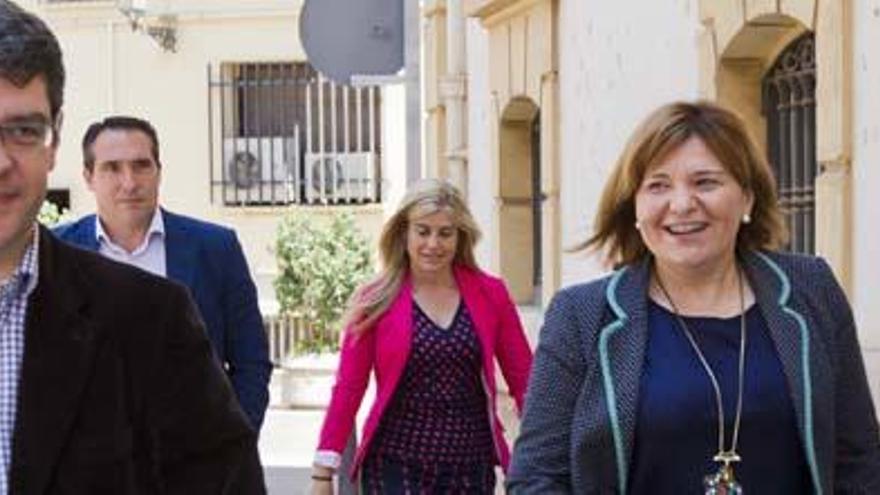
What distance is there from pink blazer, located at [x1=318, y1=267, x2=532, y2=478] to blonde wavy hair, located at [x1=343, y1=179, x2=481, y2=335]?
7cm

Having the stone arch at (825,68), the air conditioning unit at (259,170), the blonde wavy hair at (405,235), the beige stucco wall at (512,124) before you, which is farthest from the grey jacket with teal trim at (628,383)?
the air conditioning unit at (259,170)

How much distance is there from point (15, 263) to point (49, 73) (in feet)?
0.85

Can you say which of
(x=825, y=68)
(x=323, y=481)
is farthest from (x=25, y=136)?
(x=825, y=68)

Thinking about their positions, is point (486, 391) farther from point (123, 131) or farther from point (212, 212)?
point (212, 212)

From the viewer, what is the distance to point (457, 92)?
15625mm

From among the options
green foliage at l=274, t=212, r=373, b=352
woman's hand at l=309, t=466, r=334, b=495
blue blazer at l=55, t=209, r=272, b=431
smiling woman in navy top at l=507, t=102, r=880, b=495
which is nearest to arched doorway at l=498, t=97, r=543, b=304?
green foliage at l=274, t=212, r=373, b=352

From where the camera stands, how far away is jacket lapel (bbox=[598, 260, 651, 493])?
3730 mm

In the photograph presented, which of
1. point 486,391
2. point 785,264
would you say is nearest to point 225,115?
point 486,391

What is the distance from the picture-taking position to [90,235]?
589 centimetres

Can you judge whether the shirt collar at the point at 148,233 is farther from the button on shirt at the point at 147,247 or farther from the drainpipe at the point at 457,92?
the drainpipe at the point at 457,92

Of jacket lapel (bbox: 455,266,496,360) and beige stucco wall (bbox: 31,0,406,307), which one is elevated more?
beige stucco wall (bbox: 31,0,406,307)

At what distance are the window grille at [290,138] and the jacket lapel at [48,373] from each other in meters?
21.3

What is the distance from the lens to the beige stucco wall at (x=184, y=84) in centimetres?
2378

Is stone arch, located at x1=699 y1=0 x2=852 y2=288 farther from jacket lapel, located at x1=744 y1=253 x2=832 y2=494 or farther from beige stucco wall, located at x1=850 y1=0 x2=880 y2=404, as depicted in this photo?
jacket lapel, located at x1=744 y1=253 x2=832 y2=494
